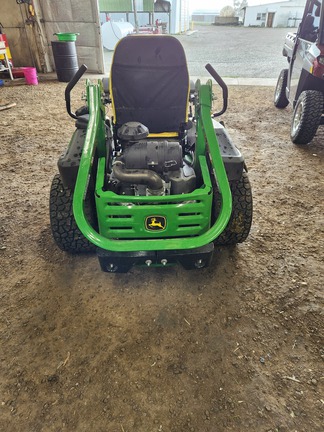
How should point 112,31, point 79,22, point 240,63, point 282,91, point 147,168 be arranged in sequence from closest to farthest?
point 147,168, point 282,91, point 79,22, point 240,63, point 112,31

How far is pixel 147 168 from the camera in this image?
6.29ft

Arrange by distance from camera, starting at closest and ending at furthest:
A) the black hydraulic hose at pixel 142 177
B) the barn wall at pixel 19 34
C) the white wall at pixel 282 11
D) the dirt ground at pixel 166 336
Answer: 1. the dirt ground at pixel 166 336
2. the black hydraulic hose at pixel 142 177
3. the barn wall at pixel 19 34
4. the white wall at pixel 282 11

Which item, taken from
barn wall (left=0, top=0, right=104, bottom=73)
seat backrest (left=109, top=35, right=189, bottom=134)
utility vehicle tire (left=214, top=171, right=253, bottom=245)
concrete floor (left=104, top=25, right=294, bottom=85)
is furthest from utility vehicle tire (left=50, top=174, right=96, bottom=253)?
barn wall (left=0, top=0, right=104, bottom=73)

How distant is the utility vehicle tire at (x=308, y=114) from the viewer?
386cm

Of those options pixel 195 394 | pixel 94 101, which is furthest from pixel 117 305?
pixel 94 101

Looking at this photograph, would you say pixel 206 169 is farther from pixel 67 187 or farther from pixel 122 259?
pixel 67 187

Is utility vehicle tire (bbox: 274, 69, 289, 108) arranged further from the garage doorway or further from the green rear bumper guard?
the garage doorway

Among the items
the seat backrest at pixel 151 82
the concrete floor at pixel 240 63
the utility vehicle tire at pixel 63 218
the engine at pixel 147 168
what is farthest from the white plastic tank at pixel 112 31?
the engine at pixel 147 168

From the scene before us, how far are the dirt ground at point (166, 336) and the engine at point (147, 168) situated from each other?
0.60 metres

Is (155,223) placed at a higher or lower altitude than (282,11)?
higher

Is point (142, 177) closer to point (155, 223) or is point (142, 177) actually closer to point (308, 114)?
point (155, 223)

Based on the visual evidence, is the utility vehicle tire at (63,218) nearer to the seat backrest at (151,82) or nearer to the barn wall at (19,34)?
the seat backrest at (151,82)

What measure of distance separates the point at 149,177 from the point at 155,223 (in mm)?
268

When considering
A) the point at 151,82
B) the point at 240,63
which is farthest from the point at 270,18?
the point at 151,82
